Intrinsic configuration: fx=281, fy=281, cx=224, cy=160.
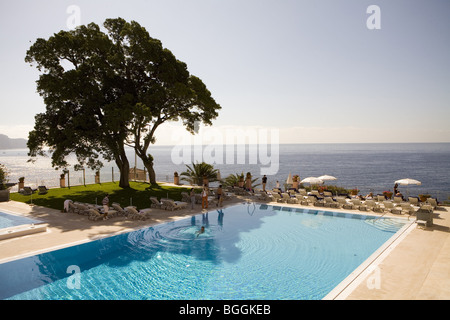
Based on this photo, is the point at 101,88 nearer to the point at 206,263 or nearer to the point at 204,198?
the point at 204,198

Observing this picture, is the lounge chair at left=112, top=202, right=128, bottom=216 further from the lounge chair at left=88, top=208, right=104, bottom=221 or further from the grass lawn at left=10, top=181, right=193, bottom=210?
the grass lawn at left=10, top=181, right=193, bottom=210

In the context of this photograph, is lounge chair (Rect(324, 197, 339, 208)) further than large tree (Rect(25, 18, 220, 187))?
No

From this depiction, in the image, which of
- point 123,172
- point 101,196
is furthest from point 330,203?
point 123,172

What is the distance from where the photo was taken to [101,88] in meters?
24.2

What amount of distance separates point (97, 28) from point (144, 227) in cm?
1902

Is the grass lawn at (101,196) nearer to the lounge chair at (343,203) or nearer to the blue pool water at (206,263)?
the blue pool water at (206,263)

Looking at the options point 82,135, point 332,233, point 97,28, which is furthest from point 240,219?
point 97,28

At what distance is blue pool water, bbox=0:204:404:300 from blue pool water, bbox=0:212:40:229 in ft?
19.5

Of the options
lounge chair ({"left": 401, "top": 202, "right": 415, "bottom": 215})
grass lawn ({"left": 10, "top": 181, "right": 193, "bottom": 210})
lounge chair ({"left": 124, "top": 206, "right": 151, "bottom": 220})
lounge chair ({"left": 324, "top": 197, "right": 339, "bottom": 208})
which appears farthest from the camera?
grass lawn ({"left": 10, "top": 181, "right": 193, "bottom": 210})

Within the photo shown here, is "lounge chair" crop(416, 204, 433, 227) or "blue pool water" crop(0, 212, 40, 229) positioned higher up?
"lounge chair" crop(416, 204, 433, 227)

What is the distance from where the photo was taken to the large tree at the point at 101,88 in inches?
864

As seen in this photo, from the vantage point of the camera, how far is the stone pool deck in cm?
755

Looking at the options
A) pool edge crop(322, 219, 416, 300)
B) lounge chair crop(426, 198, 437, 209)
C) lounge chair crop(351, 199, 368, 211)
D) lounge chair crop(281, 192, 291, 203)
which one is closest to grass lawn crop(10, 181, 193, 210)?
lounge chair crop(281, 192, 291, 203)
